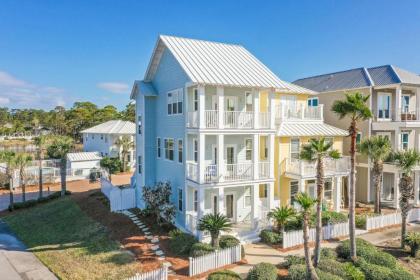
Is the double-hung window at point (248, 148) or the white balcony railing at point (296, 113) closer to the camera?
the double-hung window at point (248, 148)

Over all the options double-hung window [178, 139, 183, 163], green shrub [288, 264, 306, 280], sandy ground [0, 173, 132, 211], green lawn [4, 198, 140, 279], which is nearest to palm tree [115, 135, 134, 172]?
sandy ground [0, 173, 132, 211]

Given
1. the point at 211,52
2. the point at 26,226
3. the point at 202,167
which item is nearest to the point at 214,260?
the point at 202,167

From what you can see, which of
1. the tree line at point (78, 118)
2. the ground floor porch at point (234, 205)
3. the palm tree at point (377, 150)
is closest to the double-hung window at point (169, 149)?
the ground floor porch at point (234, 205)

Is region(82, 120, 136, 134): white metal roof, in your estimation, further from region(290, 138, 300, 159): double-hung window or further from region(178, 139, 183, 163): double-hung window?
region(290, 138, 300, 159): double-hung window

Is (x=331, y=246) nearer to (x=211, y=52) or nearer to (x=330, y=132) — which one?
(x=330, y=132)

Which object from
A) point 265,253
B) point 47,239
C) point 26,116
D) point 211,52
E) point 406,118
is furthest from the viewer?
point 26,116

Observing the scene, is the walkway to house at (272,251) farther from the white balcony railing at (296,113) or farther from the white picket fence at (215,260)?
the white balcony railing at (296,113)
